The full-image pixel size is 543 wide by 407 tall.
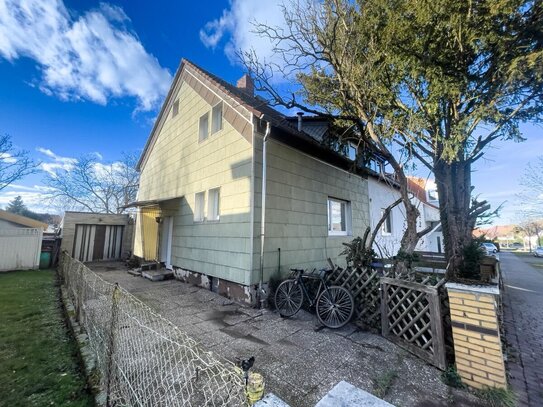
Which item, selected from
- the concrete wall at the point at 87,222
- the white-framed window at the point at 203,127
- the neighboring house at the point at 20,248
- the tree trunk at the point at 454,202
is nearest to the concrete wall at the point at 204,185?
the white-framed window at the point at 203,127

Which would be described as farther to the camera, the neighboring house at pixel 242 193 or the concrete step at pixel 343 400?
the neighboring house at pixel 242 193

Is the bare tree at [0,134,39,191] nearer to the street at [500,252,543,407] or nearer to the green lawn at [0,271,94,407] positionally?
the green lawn at [0,271,94,407]

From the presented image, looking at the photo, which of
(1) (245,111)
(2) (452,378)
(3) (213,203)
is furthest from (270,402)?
(3) (213,203)

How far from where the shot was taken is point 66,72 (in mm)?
9797

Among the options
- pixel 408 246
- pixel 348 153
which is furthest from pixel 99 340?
Result: pixel 348 153

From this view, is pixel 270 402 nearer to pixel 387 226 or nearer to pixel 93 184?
pixel 387 226

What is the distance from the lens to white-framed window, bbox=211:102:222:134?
8.19 meters

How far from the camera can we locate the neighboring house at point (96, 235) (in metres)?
14.4

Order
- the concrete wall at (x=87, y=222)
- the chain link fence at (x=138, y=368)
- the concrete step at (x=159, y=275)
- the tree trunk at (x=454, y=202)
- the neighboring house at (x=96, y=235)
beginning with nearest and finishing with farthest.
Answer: the chain link fence at (x=138, y=368), the tree trunk at (x=454, y=202), the concrete step at (x=159, y=275), the concrete wall at (x=87, y=222), the neighboring house at (x=96, y=235)

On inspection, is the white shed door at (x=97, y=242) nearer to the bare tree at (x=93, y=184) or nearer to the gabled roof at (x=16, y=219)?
the gabled roof at (x=16, y=219)

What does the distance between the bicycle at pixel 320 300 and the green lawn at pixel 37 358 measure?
3.73 metres

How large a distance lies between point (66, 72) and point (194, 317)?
11385 millimetres

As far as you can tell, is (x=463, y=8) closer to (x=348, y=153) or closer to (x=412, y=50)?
(x=412, y=50)

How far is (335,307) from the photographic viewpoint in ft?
15.9
